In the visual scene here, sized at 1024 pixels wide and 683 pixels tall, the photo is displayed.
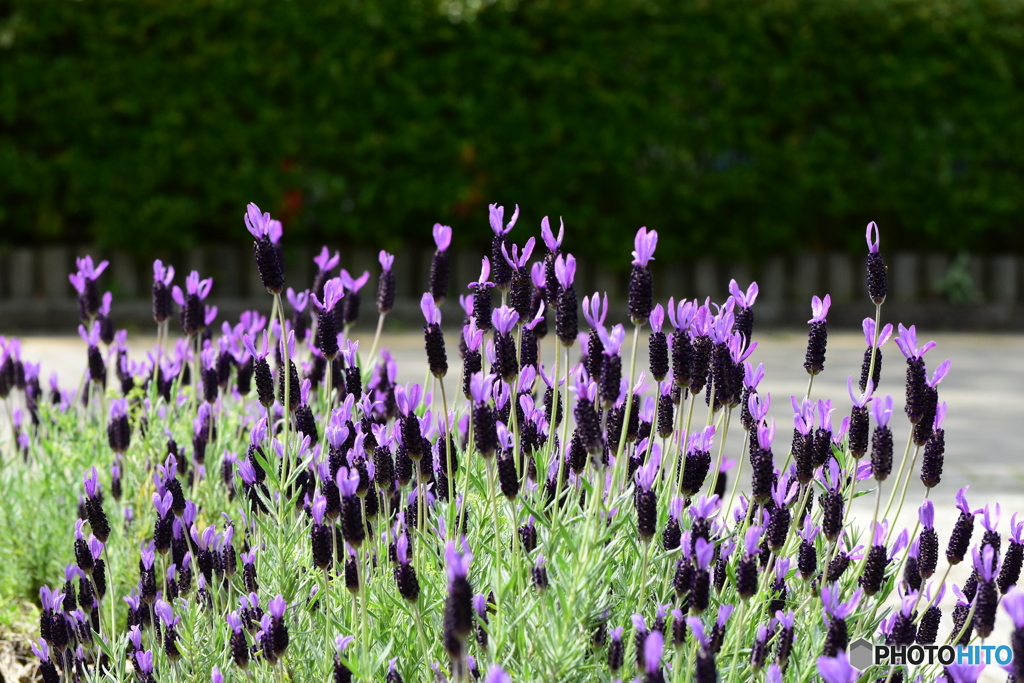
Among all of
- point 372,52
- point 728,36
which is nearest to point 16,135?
point 372,52

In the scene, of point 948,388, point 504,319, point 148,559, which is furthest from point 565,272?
point 948,388

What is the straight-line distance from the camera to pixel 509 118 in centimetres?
1041

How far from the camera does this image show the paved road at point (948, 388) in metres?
4.32

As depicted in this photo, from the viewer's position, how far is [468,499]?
1973 mm

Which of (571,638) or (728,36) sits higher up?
(728,36)

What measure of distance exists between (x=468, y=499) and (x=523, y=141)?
8.72 meters

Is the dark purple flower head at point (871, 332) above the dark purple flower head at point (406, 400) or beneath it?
above

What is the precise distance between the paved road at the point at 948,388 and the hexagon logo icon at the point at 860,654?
1.00 meters

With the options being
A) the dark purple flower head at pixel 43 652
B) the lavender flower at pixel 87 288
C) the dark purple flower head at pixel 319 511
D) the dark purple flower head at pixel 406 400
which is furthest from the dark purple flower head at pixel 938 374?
the lavender flower at pixel 87 288

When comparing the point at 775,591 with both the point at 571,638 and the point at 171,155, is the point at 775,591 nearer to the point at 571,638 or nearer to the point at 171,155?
the point at 571,638

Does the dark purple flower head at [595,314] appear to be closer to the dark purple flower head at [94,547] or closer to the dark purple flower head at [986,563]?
the dark purple flower head at [986,563]

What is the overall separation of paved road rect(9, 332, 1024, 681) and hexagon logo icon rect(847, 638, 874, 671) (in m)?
1.00

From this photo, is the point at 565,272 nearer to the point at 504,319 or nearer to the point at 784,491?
the point at 504,319

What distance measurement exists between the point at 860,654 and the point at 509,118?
8949mm
